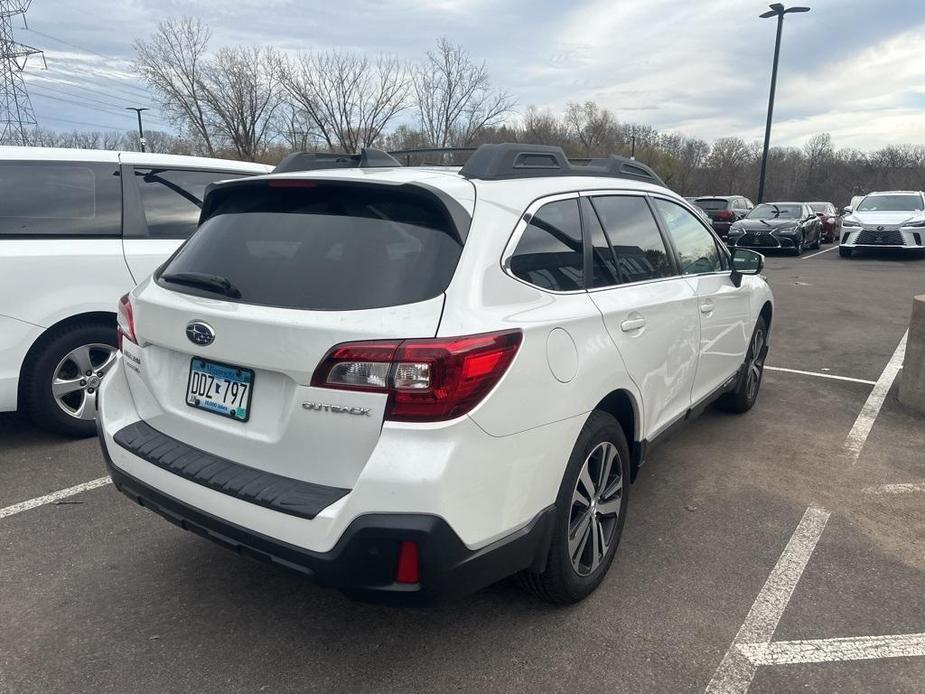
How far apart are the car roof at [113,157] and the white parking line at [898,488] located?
15.9 feet

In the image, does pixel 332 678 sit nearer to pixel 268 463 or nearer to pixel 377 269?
pixel 268 463

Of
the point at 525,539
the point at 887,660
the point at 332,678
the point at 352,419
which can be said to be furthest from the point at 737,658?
the point at 352,419

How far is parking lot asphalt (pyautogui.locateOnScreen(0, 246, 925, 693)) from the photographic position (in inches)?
94.0

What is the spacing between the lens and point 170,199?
496 cm

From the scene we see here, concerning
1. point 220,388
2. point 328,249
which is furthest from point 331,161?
point 220,388

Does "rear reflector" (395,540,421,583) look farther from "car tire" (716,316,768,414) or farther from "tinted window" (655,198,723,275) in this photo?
"car tire" (716,316,768,414)

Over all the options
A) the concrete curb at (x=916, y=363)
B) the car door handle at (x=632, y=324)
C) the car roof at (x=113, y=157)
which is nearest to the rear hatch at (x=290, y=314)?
the car door handle at (x=632, y=324)

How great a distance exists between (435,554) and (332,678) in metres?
0.77

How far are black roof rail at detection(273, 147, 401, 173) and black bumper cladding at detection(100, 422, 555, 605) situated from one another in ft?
5.46

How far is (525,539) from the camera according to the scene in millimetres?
2254

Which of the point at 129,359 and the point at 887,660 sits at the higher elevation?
the point at 129,359

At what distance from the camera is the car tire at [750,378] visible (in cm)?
504

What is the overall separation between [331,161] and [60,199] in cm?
235

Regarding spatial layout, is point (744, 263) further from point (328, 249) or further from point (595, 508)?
point (328, 249)
